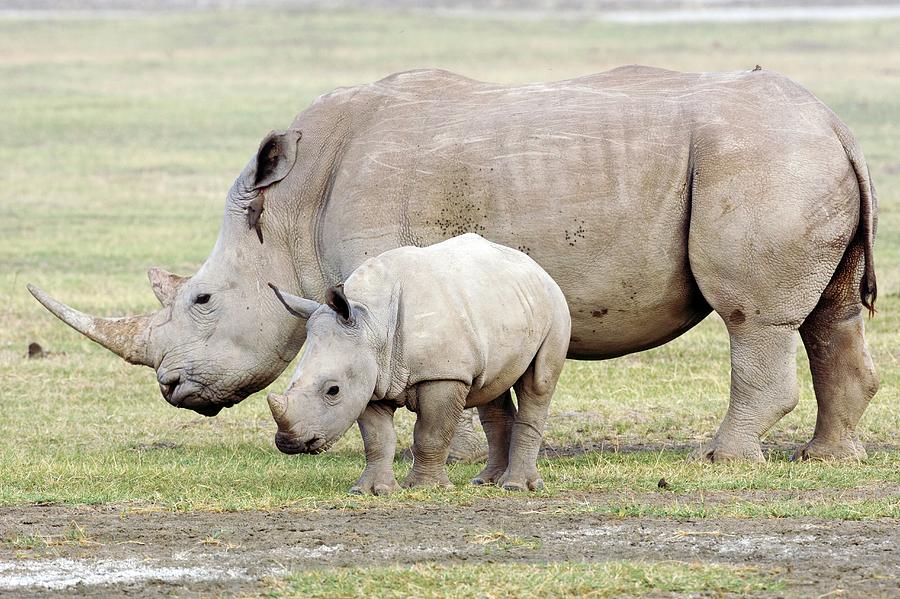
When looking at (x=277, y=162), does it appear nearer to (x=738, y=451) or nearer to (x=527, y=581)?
(x=738, y=451)

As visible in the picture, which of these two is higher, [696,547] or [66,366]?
[696,547]

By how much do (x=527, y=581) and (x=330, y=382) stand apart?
77.2 inches

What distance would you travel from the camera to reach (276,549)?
7.10m

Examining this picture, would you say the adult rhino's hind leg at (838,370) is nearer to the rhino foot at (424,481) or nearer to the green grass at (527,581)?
the rhino foot at (424,481)

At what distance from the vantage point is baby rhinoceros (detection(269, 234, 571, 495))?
813cm

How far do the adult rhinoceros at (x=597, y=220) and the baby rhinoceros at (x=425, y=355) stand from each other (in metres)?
0.89

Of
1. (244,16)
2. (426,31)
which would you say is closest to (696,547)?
(426,31)

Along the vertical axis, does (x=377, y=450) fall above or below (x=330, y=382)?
below

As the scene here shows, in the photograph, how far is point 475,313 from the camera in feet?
27.5

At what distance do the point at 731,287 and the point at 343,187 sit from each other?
7.54 ft


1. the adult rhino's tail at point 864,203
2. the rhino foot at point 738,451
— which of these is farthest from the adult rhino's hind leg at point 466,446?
the adult rhino's tail at point 864,203

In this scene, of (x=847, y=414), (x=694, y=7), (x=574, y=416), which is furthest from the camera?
(x=694, y=7)

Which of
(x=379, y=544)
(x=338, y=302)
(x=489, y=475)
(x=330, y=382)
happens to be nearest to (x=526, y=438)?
(x=489, y=475)

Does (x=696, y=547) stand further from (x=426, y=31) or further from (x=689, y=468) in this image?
(x=426, y=31)
